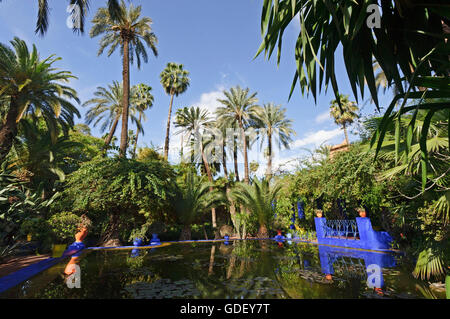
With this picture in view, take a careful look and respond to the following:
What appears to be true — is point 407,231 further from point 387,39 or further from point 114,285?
point 114,285

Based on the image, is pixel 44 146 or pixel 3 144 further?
pixel 44 146

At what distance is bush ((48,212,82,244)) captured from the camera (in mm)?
9508

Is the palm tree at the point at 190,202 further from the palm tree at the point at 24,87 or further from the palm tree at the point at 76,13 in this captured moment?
the palm tree at the point at 76,13

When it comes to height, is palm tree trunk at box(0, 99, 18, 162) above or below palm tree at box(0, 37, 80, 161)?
below

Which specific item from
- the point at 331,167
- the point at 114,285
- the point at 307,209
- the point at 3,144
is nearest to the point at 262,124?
the point at 307,209

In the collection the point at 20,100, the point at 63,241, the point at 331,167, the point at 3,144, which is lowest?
the point at 63,241

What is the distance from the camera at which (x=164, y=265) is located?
6.96m

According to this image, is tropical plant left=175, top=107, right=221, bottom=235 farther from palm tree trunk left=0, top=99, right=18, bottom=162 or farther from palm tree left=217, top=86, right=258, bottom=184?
palm tree trunk left=0, top=99, right=18, bottom=162

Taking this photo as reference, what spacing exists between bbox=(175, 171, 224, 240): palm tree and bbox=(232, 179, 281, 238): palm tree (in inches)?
106

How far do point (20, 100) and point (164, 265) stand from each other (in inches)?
441

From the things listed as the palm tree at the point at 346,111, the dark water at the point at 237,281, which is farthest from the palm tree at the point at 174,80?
the dark water at the point at 237,281

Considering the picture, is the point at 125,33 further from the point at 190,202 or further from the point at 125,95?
the point at 190,202

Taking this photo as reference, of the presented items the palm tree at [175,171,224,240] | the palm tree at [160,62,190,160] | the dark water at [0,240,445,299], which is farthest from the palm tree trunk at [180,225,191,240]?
the palm tree at [160,62,190,160]

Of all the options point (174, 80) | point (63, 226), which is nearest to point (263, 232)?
point (63, 226)
